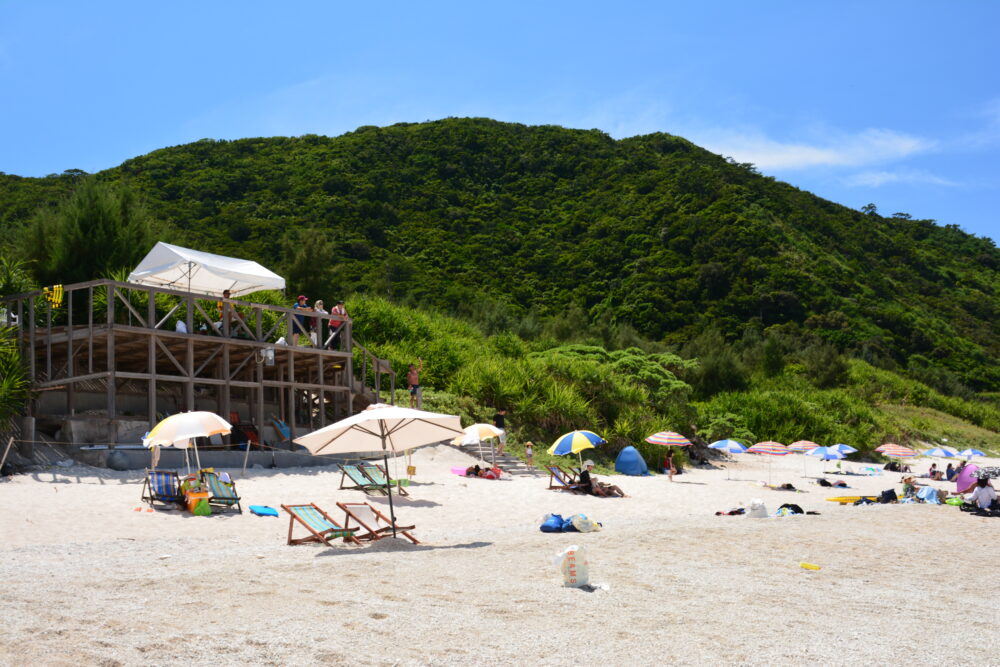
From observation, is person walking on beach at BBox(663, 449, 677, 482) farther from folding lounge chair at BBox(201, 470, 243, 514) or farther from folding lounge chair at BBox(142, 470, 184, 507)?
folding lounge chair at BBox(142, 470, 184, 507)

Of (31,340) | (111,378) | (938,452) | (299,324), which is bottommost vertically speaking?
(938,452)

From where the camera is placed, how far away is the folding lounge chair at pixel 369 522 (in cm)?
1110

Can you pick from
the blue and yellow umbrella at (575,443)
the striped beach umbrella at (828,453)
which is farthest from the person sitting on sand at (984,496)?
the striped beach umbrella at (828,453)

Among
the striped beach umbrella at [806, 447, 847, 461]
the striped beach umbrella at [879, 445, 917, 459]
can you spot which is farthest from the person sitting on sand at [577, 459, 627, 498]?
the striped beach umbrella at [879, 445, 917, 459]

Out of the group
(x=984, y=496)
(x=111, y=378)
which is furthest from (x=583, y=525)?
(x=111, y=378)

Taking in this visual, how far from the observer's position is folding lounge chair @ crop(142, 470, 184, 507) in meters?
13.3

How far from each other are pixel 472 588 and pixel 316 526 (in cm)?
336

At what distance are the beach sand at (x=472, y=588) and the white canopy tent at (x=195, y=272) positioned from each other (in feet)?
18.3

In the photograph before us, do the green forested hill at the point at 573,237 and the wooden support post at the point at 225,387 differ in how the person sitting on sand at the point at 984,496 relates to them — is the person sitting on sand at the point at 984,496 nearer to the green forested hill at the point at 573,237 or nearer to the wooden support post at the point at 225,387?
the wooden support post at the point at 225,387

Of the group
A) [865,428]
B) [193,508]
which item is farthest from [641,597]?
[865,428]

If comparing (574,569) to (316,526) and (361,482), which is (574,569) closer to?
(316,526)

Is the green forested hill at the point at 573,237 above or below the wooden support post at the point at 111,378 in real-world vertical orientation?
above

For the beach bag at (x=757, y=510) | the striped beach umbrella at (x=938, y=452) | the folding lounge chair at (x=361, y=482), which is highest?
the folding lounge chair at (x=361, y=482)

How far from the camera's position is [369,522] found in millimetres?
11648
